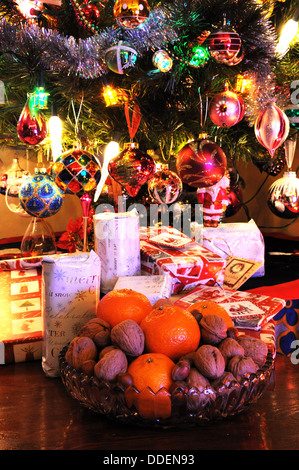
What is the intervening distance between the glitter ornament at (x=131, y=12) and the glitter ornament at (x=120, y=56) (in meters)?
0.05

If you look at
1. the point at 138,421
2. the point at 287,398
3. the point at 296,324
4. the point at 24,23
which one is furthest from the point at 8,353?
the point at 24,23

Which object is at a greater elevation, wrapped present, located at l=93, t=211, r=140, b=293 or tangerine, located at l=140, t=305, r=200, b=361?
wrapped present, located at l=93, t=211, r=140, b=293

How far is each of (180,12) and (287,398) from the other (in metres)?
0.72

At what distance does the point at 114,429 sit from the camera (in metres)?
0.54

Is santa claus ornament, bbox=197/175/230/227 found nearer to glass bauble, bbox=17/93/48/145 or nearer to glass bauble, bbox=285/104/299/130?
glass bauble, bbox=285/104/299/130

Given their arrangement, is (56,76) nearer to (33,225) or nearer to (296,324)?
(33,225)

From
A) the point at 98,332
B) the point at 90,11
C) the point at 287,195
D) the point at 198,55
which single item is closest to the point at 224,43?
the point at 198,55

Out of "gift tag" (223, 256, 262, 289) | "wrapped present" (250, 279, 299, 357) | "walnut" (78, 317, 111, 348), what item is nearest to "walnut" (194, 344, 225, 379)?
"walnut" (78, 317, 111, 348)

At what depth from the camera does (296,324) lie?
90 cm

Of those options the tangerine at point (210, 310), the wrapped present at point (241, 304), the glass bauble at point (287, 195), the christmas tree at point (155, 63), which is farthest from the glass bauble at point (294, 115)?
the tangerine at point (210, 310)

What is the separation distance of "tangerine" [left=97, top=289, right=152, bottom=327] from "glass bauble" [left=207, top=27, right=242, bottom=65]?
20.4 inches

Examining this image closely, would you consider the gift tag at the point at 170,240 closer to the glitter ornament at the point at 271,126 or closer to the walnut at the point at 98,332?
the glitter ornament at the point at 271,126

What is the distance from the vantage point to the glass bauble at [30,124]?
3.22ft

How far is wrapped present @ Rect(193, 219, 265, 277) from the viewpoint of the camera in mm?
1155
